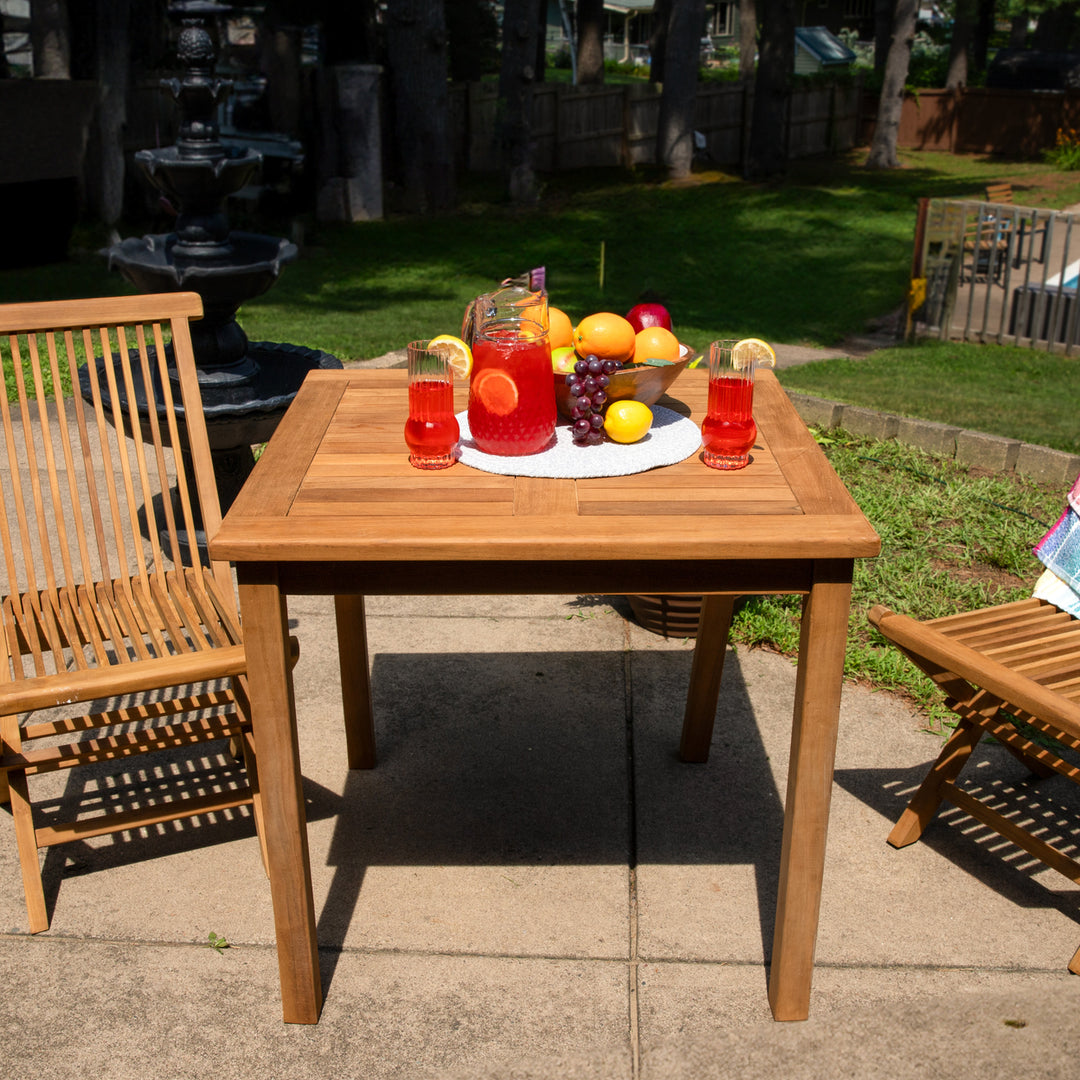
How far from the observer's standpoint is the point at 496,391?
2541 mm

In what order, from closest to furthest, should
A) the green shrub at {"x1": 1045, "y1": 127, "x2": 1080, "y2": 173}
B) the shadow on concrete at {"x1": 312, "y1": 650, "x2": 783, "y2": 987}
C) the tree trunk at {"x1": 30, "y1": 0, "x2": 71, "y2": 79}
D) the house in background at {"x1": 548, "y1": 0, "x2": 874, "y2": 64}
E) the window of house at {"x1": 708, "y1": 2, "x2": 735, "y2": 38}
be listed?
the shadow on concrete at {"x1": 312, "y1": 650, "x2": 783, "y2": 987}
the tree trunk at {"x1": 30, "y1": 0, "x2": 71, "y2": 79}
the green shrub at {"x1": 1045, "y1": 127, "x2": 1080, "y2": 173}
the house in background at {"x1": 548, "y1": 0, "x2": 874, "y2": 64}
the window of house at {"x1": 708, "y1": 2, "x2": 735, "y2": 38}

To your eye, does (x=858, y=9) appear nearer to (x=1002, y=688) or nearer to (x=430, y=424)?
(x=1002, y=688)

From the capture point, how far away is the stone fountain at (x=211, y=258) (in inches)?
168

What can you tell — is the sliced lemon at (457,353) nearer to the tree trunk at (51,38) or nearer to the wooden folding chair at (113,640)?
the wooden folding chair at (113,640)

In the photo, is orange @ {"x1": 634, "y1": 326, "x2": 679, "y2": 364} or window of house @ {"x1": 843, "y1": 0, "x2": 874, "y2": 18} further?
window of house @ {"x1": 843, "y1": 0, "x2": 874, "y2": 18}

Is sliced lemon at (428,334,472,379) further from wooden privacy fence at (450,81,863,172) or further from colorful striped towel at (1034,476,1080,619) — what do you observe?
wooden privacy fence at (450,81,863,172)

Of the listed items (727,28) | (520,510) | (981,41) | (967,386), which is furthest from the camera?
(727,28)

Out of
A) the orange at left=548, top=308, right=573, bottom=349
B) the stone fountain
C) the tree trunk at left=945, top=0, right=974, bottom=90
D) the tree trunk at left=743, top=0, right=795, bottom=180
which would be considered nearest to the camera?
the orange at left=548, top=308, right=573, bottom=349

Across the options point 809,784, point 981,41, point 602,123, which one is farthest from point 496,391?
point 981,41

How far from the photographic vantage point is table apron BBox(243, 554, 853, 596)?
7.51ft

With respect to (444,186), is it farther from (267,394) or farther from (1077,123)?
(1077,123)

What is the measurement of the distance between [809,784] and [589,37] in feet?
80.3

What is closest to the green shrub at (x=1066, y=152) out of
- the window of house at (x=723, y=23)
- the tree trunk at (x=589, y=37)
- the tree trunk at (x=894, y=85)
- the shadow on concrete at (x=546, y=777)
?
the tree trunk at (x=894, y=85)

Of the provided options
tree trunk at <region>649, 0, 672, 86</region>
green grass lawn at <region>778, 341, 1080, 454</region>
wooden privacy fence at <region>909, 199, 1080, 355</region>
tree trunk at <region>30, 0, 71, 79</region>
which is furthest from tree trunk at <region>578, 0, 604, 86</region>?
green grass lawn at <region>778, 341, 1080, 454</region>
